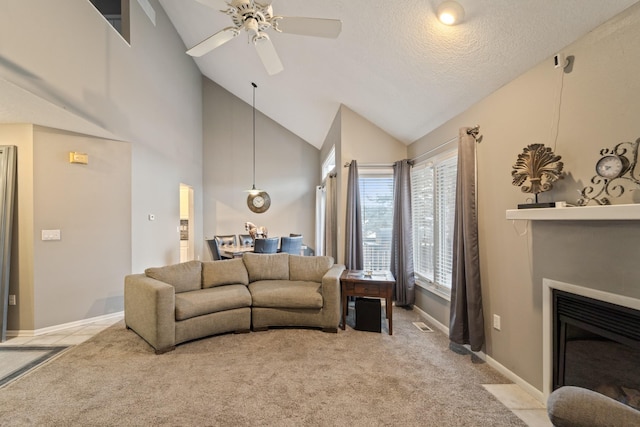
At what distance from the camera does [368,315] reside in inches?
129


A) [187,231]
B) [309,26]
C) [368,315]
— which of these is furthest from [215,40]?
[187,231]

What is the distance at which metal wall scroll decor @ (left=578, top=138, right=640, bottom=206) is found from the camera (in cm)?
145

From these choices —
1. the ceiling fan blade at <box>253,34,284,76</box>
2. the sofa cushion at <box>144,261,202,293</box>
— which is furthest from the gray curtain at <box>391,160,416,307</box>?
the sofa cushion at <box>144,261,202,293</box>

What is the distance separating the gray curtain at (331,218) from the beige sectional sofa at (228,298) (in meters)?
1.00

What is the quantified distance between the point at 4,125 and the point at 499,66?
5.16m

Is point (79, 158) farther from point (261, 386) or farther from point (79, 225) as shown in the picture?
point (261, 386)

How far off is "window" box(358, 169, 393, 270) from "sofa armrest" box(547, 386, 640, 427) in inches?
128

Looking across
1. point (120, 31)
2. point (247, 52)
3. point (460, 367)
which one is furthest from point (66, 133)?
point (460, 367)

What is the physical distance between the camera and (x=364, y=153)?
420cm

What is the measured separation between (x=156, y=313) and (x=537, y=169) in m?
3.43

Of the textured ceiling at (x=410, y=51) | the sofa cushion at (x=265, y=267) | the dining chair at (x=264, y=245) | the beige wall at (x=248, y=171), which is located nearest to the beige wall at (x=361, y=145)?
the textured ceiling at (x=410, y=51)

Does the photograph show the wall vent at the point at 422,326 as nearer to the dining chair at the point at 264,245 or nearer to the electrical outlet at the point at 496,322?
the electrical outlet at the point at 496,322

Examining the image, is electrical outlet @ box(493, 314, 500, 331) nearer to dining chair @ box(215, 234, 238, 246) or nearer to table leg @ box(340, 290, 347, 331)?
table leg @ box(340, 290, 347, 331)

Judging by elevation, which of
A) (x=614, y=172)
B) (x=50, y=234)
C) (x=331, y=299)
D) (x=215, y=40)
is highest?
(x=215, y=40)
